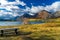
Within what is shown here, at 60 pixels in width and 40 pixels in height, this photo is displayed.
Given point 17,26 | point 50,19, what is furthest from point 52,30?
point 17,26

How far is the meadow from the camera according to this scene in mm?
3791

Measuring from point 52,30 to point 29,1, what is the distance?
2.66ft

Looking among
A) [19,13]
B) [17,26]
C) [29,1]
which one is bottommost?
[17,26]

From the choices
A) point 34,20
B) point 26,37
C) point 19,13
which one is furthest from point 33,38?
point 19,13

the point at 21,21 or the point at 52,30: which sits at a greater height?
the point at 21,21

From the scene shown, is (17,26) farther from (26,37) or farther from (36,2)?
(36,2)

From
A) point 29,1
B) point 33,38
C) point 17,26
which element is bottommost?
point 33,38

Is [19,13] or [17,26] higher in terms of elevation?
[19,13]

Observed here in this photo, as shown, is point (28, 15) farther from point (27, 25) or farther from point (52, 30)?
point (52, 30)

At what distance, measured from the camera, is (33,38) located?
378 cm

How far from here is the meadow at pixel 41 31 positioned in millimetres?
3791

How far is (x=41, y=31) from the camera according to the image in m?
3.85

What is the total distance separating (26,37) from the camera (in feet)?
12.5

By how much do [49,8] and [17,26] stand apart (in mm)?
813
